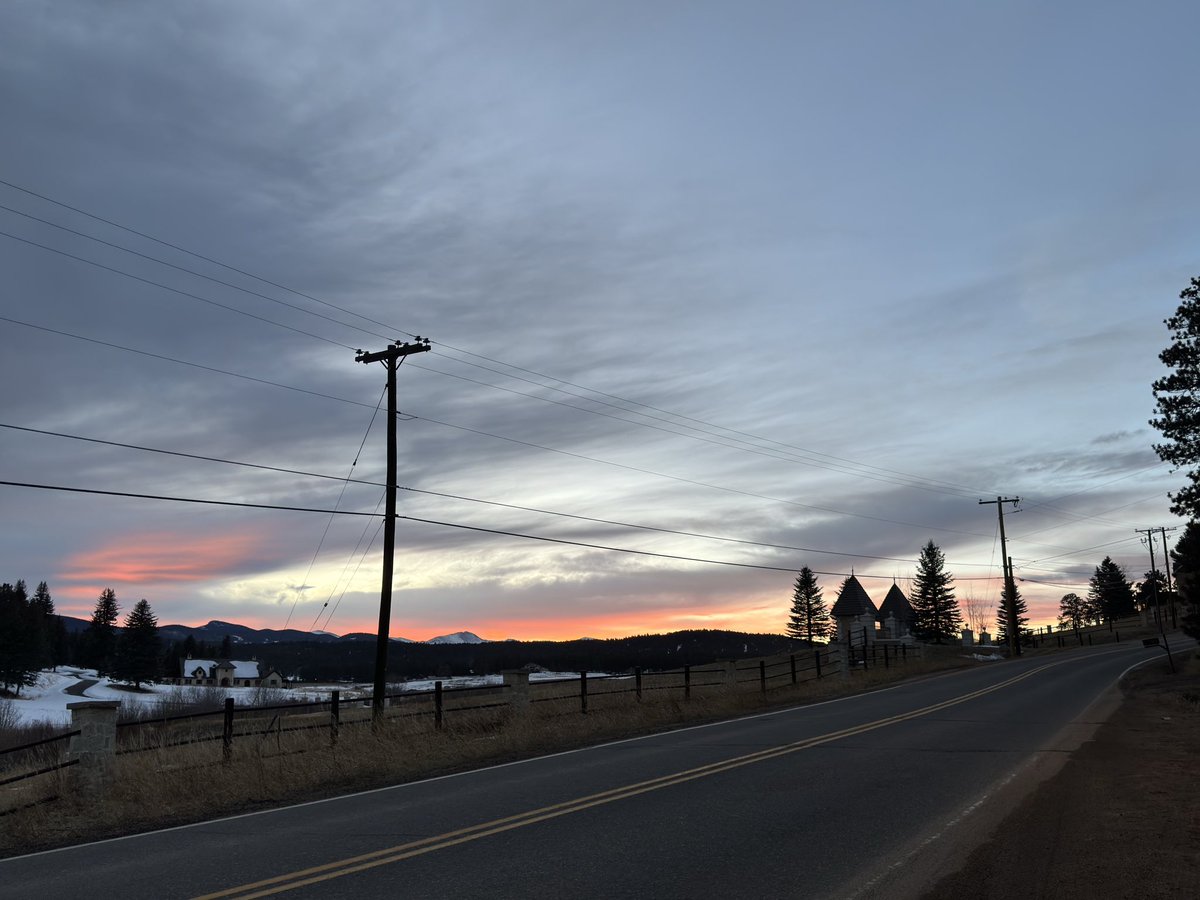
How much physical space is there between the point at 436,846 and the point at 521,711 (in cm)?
1406

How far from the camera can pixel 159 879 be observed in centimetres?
790

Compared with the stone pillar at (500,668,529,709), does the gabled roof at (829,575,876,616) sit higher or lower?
higher

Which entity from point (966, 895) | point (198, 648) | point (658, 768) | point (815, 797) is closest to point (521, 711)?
point (658, 768)

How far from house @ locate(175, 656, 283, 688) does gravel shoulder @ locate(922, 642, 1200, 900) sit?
535 feet

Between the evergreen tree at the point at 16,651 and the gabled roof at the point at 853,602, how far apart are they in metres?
104

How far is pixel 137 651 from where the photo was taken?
441ft

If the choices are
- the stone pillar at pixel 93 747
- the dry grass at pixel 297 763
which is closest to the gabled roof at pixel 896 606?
the dry grass at pixel 297 763

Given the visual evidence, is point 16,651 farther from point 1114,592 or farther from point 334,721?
point 1114,592

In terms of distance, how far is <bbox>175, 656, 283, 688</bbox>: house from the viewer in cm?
16212

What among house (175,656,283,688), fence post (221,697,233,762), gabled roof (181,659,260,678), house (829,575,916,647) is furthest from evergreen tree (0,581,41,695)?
fence post (221,697,233,762)

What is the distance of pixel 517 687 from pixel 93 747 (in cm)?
1090

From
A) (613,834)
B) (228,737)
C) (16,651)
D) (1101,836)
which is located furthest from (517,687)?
(16,651)

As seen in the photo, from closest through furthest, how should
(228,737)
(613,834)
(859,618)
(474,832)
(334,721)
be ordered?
(613,834) < (474,832) < (228,737) < (334,721) < (859,618)

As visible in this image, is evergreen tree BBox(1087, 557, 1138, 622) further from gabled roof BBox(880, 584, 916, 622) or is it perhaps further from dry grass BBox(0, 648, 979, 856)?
dry grass BBox(0, 648, 979, 856)
